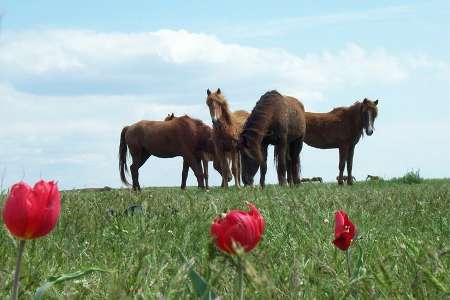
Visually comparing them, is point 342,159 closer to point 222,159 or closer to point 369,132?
point 369,132

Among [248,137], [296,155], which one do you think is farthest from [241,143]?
[296,155]

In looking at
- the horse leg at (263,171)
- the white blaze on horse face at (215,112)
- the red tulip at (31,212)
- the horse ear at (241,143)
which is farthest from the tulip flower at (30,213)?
the white blaze on horse face at (215,112)

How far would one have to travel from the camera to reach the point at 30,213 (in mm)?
1344

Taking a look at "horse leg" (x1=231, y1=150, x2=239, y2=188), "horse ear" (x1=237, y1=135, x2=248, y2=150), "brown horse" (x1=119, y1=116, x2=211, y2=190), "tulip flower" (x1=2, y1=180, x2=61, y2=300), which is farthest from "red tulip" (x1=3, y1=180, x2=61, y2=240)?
"brown horse" (x1=119, y1=116, x2=211, y2=190)

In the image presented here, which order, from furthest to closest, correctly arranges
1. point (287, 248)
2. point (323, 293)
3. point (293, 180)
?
point (293, 180) → point (287, 248) → point (323, 293)

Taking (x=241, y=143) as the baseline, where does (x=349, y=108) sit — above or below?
above

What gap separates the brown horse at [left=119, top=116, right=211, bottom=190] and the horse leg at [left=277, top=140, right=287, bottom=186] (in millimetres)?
4290

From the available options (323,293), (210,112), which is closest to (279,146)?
(210,112)

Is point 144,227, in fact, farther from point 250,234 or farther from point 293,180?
point 293,180

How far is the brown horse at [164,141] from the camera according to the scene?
66.0 ft

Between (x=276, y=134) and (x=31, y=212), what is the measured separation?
574 inches

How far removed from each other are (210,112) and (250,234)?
14518mm

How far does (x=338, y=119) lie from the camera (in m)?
21.5

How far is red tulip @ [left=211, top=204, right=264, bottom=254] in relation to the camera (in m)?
1.34
